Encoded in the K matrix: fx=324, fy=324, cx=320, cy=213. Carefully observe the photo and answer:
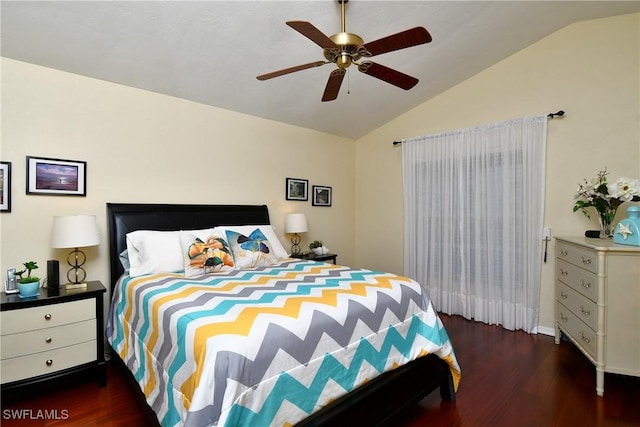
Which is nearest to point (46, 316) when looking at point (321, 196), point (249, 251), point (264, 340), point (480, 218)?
point (249, 251)

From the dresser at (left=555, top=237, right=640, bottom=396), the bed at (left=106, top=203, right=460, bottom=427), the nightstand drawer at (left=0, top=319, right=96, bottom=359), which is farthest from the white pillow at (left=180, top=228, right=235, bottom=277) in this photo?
the dresser at (left=555, top=237, right=640, bottom=396)

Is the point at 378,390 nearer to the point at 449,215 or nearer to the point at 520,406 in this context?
the point at 520,406

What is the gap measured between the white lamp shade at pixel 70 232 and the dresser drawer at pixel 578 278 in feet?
12.3

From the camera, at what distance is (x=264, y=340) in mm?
1405

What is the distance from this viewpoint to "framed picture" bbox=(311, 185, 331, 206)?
4613 millimetres

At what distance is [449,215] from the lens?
4.01 m

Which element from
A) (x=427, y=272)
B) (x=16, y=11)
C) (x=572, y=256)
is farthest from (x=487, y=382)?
(x=16, y=11)

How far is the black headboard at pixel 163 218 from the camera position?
2.82m

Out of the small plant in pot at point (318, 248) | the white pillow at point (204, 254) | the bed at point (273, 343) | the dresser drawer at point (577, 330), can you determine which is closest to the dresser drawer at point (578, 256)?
the dresser drawer at point (577, 330)

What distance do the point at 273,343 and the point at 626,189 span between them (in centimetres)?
295

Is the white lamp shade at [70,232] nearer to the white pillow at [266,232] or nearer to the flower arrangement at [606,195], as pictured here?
the white pillow at [266,232]

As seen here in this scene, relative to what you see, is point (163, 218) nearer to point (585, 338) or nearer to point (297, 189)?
point (297, 189)

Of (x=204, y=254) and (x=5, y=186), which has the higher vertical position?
(x=5, y=186)

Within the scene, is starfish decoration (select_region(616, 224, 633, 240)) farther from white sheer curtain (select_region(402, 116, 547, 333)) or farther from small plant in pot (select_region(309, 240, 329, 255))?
small plant in pot (select_region(309, 240, 329, 255))
